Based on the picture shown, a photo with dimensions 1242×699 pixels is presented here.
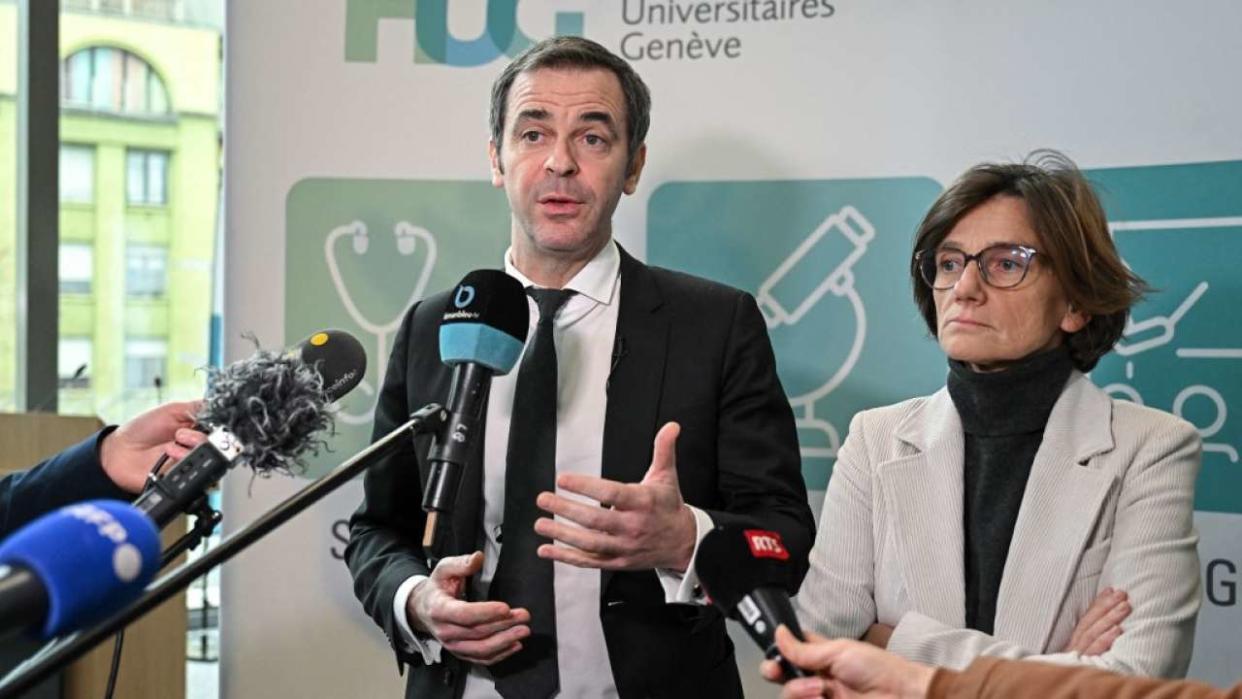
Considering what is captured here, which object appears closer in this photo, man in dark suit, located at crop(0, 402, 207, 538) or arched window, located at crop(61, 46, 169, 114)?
man in dark suit, located at crop(0, 402, 207, 538)

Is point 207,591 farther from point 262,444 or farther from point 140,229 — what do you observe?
point 262,444

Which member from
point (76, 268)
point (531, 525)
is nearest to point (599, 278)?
point (531, 525)

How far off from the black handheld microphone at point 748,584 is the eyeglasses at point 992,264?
1.00m

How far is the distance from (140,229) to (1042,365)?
207 inches

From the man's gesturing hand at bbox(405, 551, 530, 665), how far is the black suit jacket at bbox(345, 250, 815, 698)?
151 millimetres

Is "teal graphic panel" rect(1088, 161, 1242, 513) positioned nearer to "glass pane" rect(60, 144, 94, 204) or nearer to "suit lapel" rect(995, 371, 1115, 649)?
"suit lapel" rect(995, 371, 1115, 649)

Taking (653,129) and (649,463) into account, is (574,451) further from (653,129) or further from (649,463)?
(653,129)

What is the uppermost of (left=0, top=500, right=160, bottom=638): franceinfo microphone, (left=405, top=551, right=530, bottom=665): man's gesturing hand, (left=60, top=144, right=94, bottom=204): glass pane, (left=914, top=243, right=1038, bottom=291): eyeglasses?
(left=60, top=144, right=94, bottom=204): glass pane

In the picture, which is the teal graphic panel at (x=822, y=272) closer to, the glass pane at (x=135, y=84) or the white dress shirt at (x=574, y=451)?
the white dress shirt at (x=574, y=451)

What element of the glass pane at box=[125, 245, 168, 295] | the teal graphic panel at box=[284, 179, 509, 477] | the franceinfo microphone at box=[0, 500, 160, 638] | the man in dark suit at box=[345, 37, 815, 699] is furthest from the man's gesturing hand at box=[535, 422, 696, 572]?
the glass pane at box=[125, 245, 168, 295]

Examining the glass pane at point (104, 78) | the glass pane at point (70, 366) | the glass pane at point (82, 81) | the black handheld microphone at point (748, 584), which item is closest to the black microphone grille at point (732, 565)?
the black handheld microphone at point (748, 584)

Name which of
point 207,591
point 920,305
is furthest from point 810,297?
point 207,591

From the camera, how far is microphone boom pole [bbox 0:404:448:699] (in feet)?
3.58

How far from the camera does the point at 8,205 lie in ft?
15.7
